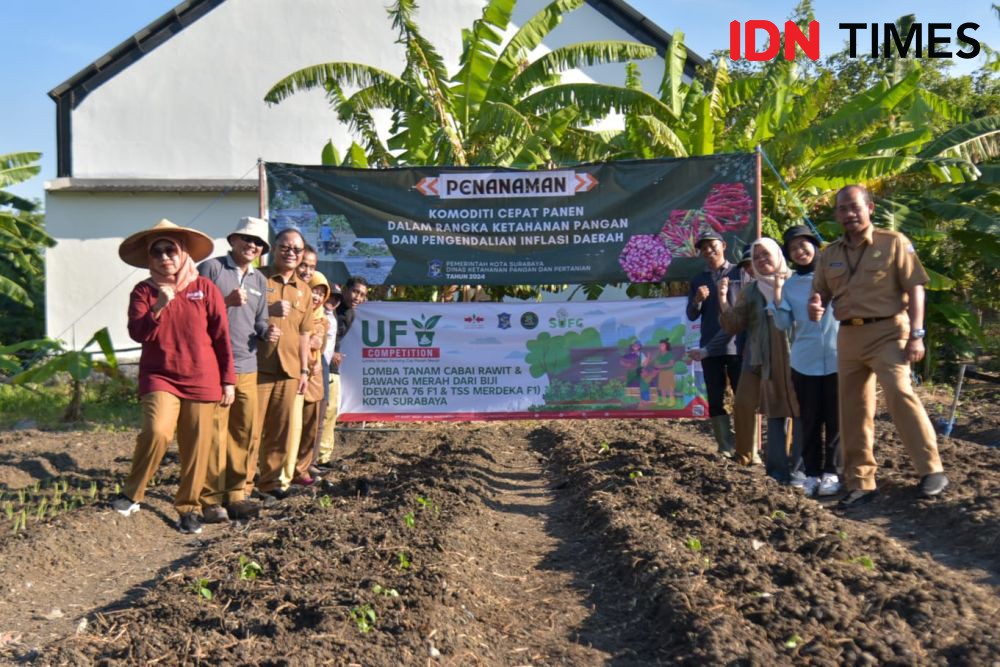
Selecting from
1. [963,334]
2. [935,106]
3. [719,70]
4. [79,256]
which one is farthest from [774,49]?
[79,256]

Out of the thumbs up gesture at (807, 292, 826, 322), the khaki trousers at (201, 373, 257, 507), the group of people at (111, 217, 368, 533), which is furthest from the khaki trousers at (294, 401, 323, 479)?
the thumbs up gesture at (807, 292, 826, 322)

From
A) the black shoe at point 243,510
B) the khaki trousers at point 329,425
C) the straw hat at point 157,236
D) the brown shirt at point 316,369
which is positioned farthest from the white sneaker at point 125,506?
the khaki trousers at point 329,425

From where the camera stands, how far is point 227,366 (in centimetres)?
625

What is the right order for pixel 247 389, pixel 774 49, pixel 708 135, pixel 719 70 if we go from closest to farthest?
pixel 247 389, pixel 708 135, pixel 719 70, pixel 774 49

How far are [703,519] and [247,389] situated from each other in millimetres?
3121

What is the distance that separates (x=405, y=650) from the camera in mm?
3529

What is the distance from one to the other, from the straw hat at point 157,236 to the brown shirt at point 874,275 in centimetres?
397

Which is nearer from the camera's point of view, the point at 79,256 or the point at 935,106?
the point at 935,106

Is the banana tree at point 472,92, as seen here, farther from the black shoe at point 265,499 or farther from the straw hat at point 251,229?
the black shoe at point 265,499

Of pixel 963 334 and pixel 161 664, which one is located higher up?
pixel 963 334

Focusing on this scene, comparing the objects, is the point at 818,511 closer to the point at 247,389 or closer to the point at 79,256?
the point at 247,389

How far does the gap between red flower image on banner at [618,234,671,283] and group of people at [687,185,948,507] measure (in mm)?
1533

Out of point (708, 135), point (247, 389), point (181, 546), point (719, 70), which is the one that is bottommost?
point (181, 546)

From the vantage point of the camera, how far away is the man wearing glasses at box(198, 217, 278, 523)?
254 inches
